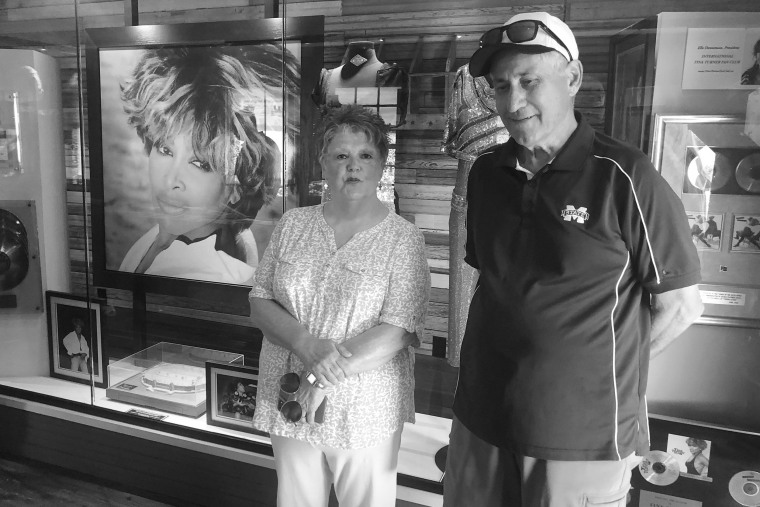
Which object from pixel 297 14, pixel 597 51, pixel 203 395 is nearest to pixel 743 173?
pixel 597 51

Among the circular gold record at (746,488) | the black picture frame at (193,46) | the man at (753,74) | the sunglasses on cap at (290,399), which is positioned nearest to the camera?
A: the sunglasses on cap at (290,399)

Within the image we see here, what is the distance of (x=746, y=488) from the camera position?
1916 millimetres

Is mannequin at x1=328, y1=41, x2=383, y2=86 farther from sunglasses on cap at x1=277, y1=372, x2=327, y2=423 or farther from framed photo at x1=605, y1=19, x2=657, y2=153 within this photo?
sunglasses on cap at x1=277, y1=372, x2=327, y2=423

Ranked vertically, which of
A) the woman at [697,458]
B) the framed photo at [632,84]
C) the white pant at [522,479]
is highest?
the framed photo at [632,84]

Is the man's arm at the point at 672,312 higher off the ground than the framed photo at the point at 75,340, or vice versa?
the man's arm at the point at 672,312

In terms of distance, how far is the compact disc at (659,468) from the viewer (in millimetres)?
1963

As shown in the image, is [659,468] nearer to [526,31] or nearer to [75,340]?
[526,31]

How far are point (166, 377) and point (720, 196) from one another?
227cm

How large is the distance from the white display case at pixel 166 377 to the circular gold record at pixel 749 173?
6.28 feet

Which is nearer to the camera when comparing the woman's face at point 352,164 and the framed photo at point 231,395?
the woman's face at point 352,164

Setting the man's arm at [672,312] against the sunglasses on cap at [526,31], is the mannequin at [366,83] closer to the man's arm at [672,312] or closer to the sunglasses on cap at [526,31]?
the sunglasses on cap at [526,31]

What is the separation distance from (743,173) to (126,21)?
2420mm

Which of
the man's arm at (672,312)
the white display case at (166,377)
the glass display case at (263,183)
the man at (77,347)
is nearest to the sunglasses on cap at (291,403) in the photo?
the glass display case at (263,183)

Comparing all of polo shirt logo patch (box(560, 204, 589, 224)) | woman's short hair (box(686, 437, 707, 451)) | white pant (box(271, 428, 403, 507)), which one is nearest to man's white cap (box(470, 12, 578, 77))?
polo shirt logo patch (box(560, 204, 589, 224))
